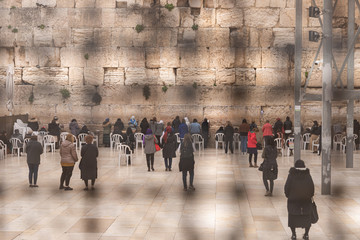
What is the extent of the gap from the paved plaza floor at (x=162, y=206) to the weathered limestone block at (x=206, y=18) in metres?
5.71

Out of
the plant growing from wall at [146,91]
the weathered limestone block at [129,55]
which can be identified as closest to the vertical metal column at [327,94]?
the weathered limestone block at [129,55]

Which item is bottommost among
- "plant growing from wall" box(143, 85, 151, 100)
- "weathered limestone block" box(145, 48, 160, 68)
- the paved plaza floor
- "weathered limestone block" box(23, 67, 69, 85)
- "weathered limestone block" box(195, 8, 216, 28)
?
Result: the paved plaza floor

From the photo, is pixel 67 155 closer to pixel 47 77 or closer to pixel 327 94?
pixel 327 94

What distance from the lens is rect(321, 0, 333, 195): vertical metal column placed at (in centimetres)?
830

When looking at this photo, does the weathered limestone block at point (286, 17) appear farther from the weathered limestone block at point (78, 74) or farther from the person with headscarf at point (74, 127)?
the weathered limestone block at point (78, 74)

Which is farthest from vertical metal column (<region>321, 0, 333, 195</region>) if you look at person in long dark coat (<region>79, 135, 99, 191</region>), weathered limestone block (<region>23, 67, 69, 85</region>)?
weathered limestone block (<region>23, 67, 69, 85</region>)

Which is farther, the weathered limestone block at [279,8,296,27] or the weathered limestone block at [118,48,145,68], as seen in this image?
the weathered limestone block at [279,8,296,27]

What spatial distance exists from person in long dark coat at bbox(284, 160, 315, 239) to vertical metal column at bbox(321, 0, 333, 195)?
3171mm

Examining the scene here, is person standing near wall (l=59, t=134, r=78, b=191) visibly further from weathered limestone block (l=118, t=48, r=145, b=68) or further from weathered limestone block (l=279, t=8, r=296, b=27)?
weathered limestone block (l=279, t=8, r=296, b=27)

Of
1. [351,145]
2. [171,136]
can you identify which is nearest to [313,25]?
[351,145]

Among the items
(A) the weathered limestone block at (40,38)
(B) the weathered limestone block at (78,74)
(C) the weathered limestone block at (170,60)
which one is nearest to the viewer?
(A) the weathered limestone block at (40,38)

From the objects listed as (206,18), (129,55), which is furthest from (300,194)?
(206,18)

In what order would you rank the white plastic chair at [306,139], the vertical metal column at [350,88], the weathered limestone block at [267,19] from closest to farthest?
the vertical metal column at [350,88], the white plastic chair at [306,139], the weathered limestone block at [267,19]

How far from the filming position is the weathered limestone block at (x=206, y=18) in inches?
639
